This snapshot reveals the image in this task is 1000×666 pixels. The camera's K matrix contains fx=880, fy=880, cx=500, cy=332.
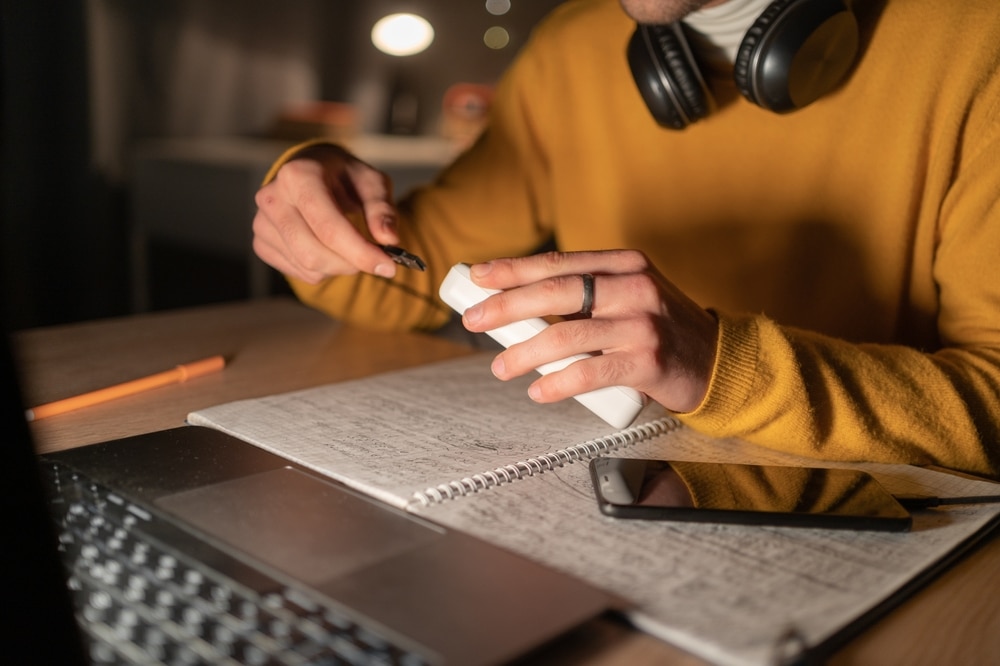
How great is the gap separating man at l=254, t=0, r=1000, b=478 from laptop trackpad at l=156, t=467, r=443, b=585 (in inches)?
5.7

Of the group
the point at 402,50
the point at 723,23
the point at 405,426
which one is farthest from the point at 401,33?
the point at 405,426

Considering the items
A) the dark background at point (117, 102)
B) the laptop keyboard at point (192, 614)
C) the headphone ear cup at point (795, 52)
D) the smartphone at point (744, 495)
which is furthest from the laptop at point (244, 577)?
the dark background at point (117, 102)

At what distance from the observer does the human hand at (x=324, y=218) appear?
79 cm

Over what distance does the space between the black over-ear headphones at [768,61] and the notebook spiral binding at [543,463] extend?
34 cm

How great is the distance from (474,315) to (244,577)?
252 mm

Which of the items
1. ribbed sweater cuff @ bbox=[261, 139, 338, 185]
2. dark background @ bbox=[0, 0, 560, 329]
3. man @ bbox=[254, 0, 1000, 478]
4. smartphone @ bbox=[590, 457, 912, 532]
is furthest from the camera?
dark background @ bbox=[0, 0, 560, 329]

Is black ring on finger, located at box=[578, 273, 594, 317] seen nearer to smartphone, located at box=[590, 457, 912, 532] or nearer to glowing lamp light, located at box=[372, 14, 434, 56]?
smartphone, located at box=[590, 457, 912, 532]

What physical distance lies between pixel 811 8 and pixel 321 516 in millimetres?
612

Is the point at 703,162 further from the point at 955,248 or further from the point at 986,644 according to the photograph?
the point at 986,644

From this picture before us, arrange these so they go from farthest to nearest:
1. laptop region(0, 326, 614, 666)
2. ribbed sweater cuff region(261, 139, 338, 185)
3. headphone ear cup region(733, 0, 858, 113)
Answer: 1. ribbed sweater cuff region(261, 139, 338, 185)
2. headphone ear cup region(733, 0, 858, 113)
3. laptop region(0, 326, 614, 666)

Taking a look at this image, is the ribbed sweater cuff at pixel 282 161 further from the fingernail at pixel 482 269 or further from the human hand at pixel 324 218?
the fingernail at pixel 482 269

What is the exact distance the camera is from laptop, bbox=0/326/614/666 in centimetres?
30

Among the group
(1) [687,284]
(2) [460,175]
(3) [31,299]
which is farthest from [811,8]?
(3) [31,299]

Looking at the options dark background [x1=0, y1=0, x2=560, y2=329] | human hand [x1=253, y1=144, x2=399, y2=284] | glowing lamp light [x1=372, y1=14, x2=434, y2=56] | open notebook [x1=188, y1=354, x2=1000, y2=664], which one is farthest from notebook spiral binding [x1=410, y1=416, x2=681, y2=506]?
glowing lamp light [x1=372, y1=14, x2=434, y2=56]
